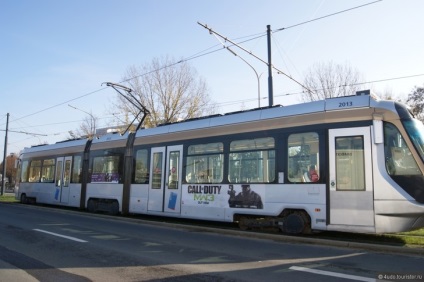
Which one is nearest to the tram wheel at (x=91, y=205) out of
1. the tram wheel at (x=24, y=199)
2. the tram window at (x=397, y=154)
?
the tram wheel at (x=24, y=199)

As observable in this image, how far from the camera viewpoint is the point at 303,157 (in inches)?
417

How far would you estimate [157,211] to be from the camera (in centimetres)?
1460

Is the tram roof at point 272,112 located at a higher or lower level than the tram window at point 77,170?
higher

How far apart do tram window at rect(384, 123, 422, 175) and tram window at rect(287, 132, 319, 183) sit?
1.68m

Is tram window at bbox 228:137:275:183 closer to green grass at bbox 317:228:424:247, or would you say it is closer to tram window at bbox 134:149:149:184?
green grass at bbox 317:228:424:247

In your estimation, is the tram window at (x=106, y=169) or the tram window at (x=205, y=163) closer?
the tram window at (x=205, y=163)

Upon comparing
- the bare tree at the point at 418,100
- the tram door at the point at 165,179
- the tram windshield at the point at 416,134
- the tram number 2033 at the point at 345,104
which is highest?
the bare tree at the point at 418,100

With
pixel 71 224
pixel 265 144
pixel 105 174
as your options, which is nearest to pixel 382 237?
pixel 265 144

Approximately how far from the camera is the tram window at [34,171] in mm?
23266

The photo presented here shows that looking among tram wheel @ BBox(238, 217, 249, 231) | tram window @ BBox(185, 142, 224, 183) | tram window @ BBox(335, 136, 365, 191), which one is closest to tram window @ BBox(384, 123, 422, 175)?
tram window @ BBox(335, 136, 365, 191)

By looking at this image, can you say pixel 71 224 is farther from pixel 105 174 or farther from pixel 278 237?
pixel 278 237

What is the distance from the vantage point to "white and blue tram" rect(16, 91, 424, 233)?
9.33m

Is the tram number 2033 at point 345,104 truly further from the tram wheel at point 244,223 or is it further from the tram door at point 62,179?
the tram door at point 62,179

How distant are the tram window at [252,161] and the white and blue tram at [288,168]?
0.10 ft
